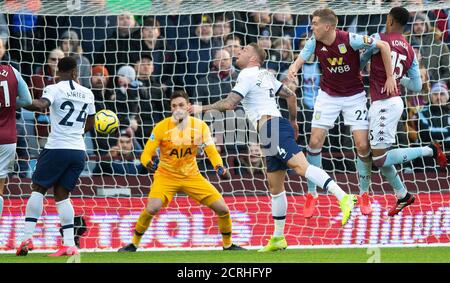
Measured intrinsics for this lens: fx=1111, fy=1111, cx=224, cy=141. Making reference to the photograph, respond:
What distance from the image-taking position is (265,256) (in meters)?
11.6

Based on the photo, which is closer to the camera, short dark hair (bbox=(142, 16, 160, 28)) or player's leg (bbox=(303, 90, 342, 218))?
player's leg (bbox=(303, 90, 342, 218))

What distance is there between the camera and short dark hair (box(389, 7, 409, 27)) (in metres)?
12.3

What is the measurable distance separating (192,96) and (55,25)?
2298 millimetres

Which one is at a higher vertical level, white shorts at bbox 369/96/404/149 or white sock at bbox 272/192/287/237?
white shorts at bbox 369/96/404/149

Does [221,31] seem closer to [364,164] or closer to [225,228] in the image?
[364,164]

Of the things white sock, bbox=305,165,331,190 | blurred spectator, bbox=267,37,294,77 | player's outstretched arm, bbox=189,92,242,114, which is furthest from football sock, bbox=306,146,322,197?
blurred spectator, bbox=267,37,294,77

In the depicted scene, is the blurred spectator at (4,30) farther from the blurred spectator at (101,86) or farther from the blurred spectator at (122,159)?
the blurred spectator at (122,159)

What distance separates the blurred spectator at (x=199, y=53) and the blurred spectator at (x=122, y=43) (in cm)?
70

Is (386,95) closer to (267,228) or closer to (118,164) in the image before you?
(267,228)

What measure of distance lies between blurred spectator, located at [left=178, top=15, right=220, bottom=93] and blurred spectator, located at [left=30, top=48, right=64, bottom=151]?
1.75m

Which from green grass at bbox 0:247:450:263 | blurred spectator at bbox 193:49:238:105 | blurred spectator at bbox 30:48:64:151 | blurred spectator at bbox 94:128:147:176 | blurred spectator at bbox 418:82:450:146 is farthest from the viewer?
blurred spectator at bbox 193:49:238:105

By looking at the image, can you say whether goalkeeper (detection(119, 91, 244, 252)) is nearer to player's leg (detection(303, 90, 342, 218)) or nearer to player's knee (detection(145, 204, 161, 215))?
player's knee (detection(145, 204, 161, 215))
